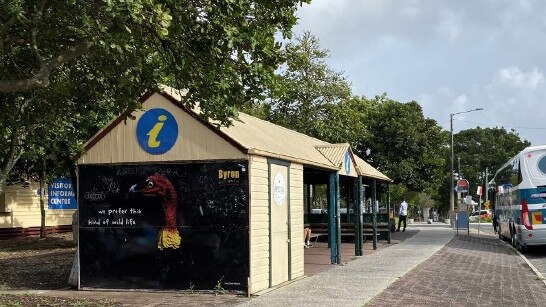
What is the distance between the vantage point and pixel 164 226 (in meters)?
11.9

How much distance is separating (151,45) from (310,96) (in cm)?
1844

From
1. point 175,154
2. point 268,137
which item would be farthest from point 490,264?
point 175,154

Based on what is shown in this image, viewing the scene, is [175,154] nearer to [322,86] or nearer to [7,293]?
[7,293]

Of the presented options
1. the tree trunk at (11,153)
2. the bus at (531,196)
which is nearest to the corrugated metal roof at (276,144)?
the tree trunk at (11,153)

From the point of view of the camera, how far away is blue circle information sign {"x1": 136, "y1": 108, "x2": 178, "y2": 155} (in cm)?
1183

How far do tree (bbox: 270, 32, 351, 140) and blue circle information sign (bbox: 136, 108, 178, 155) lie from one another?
1619 centimetres

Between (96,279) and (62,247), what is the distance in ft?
35.7

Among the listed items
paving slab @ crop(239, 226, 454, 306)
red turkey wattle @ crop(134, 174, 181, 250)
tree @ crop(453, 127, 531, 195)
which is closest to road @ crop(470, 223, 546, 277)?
paving slab @ crop(239, 226, 454, 306)

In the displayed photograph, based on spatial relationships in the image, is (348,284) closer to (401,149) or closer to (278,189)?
(278,189)

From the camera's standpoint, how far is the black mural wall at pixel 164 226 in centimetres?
1150

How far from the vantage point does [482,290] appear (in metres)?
12.3

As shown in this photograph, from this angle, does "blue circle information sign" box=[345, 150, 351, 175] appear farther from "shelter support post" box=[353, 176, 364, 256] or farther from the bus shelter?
the bus shelter

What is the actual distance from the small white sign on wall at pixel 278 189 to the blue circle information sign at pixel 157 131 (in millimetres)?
2020

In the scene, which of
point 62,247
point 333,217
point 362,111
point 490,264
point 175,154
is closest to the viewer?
point 175,154
